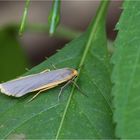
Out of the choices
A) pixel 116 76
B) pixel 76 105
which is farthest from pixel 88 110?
pixel 116 76

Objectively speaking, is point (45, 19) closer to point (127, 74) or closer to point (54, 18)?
point (54, 18)

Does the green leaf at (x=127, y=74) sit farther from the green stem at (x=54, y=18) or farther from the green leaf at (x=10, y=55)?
the green leaf at (x=10, y=55)

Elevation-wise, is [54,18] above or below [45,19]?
above

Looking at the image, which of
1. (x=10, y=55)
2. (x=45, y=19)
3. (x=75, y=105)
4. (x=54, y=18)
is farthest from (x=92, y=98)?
(x=45, y=19)

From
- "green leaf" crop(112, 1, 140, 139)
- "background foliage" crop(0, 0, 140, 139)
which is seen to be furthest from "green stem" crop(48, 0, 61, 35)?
"green leaf" crop(112, 1, 140, 139)

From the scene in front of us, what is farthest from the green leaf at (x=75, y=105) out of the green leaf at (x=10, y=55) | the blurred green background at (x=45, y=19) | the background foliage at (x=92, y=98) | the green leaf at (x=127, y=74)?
the blurred green background at (x=45, y=19)

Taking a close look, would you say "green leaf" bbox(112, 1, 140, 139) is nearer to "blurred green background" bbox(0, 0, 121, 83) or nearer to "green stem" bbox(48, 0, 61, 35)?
"green stem" bbox(48, 0, 61, 35)
